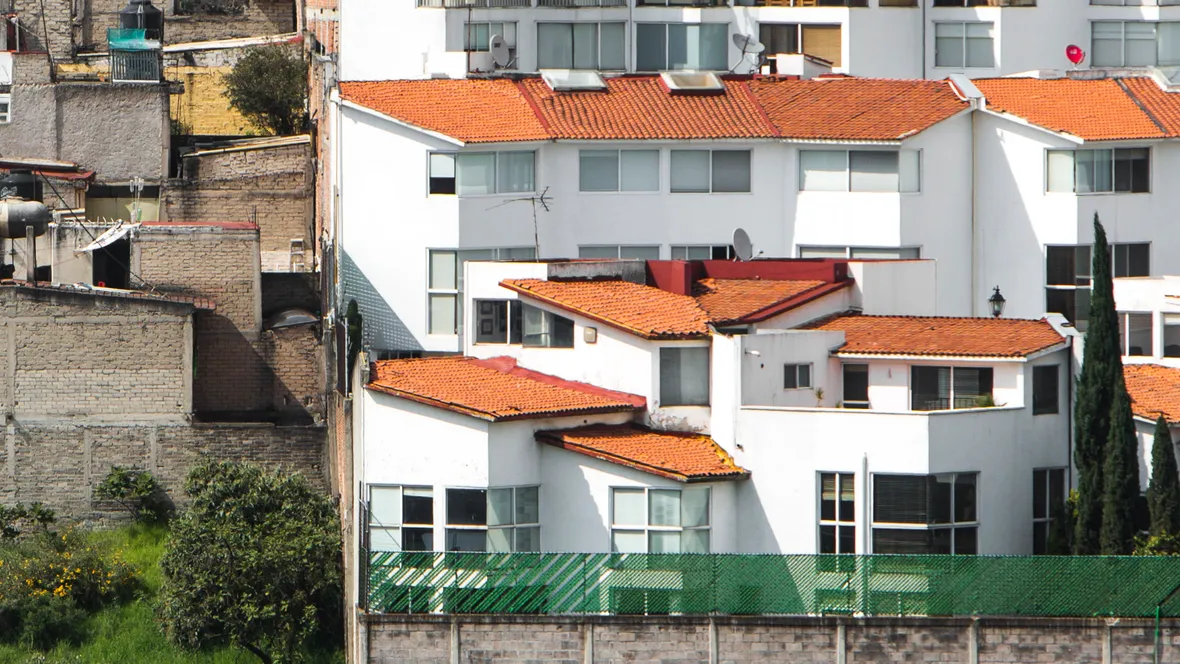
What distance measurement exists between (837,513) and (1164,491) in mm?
5681

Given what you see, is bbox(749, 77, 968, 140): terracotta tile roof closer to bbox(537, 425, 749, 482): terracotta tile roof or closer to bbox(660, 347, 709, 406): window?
bbox(660, 347, 709, 406): window

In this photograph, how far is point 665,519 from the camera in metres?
41.9

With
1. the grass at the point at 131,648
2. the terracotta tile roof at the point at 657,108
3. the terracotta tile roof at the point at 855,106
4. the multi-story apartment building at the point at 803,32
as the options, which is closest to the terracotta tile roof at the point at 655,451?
the grass at the point at 131,648

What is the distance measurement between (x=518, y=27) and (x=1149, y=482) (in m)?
25.5

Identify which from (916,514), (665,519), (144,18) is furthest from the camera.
Result: (144,18)

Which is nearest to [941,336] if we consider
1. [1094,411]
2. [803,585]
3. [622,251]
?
[1094,411]

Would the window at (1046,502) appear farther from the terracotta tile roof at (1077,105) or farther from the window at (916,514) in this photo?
the terracotta tile roof at (1077,105)

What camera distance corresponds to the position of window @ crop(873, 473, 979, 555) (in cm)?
4103

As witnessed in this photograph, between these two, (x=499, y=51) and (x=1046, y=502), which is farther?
(x=499, y=51)

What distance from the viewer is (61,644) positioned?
48156mm

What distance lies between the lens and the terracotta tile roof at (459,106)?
53.1 meters

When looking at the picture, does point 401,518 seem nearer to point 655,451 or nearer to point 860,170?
point 655,451

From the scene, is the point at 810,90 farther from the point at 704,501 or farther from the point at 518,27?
the point at 704,501

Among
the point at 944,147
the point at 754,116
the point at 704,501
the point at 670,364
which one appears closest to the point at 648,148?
the point at 754,116
